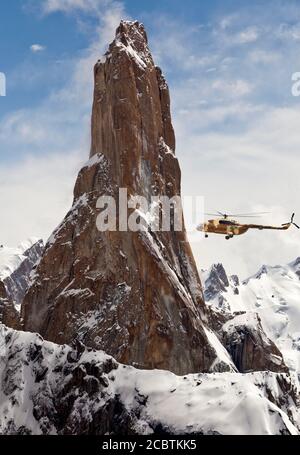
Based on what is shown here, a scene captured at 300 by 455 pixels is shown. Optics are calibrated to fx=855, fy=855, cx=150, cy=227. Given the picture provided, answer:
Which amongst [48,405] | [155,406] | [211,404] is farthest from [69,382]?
[211,404]

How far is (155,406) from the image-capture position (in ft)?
591

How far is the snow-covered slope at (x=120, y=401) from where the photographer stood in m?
171

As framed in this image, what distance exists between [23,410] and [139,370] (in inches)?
1092

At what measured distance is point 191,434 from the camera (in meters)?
167

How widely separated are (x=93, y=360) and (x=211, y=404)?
30581 mm

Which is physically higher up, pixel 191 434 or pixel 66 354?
pixel 66 354

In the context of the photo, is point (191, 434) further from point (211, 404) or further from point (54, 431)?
point (54, 431)

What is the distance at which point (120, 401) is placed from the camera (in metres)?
185

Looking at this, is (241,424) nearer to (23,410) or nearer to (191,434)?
(191,434)

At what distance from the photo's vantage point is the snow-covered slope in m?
171
